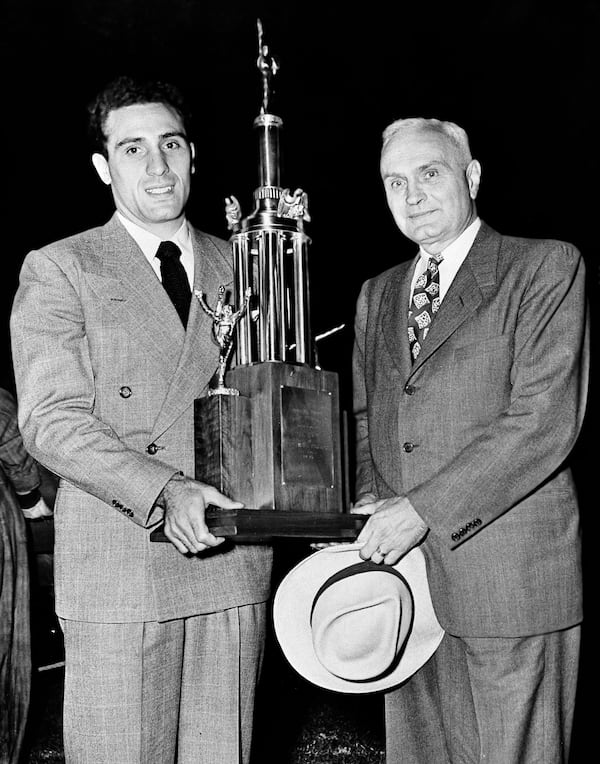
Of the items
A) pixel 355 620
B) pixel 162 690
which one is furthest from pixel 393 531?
pixel 162 690

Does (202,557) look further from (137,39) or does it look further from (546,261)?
(137,39)

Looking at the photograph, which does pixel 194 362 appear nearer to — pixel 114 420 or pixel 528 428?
pixel 114 420

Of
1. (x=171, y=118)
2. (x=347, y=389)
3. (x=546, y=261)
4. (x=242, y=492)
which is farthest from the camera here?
(x=347, y=389)

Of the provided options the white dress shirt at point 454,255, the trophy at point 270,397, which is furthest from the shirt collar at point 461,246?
the trophy at point 270,397

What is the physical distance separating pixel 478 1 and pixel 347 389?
2.01 meters

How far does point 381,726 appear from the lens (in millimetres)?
3500

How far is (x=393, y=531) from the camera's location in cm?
215

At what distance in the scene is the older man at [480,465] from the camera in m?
2.11

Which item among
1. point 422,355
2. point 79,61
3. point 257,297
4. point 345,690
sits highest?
point 79,61

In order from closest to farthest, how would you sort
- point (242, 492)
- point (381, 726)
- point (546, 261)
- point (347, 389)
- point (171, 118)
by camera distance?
point (242, 492) → point (546, 261) → point (171, 118) → point (381, 726) → point (347, 389)

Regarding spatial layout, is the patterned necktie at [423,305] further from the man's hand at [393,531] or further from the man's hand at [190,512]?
the man's hand at [190,512]

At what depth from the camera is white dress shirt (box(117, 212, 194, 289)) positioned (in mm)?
2369

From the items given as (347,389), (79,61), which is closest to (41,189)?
(79,61)

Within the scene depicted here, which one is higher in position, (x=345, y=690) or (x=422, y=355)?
(x=422, y=355)
